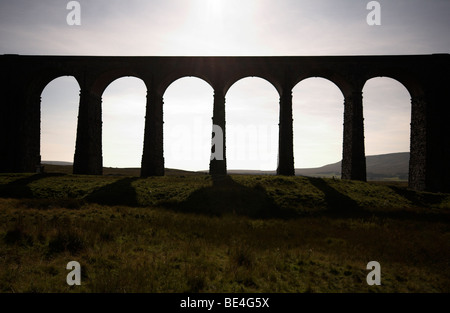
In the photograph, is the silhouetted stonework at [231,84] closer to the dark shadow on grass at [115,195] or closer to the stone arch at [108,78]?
the stone arch at [108,78]

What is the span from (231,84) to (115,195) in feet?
48.9

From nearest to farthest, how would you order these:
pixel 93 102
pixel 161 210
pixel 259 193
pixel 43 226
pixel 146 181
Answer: pixel 43 226 → pixel 161 210 → pixel 259 193 → pixel 146 181 → pixel 93 102

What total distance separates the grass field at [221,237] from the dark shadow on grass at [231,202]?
7cm

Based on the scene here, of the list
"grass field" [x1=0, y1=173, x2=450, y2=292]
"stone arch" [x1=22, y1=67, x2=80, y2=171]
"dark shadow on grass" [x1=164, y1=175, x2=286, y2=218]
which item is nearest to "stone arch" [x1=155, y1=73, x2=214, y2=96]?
"stone arch" [x1=22, y1=67, x2=80, y2=171]

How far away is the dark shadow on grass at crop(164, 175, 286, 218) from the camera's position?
603 inches

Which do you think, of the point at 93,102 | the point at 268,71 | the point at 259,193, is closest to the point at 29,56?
the point at 93,102

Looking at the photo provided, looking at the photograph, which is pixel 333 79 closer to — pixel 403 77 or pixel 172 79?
pixel 403 77

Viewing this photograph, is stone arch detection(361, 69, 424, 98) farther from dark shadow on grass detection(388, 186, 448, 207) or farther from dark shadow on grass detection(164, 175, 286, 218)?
dark shadow on grass detection(164, 175, 286, 218)

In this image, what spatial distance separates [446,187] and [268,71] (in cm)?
1935

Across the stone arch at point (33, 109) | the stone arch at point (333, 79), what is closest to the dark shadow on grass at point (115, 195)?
the stone arch at point (33, 109)

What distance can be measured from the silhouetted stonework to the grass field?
5.65 meters
